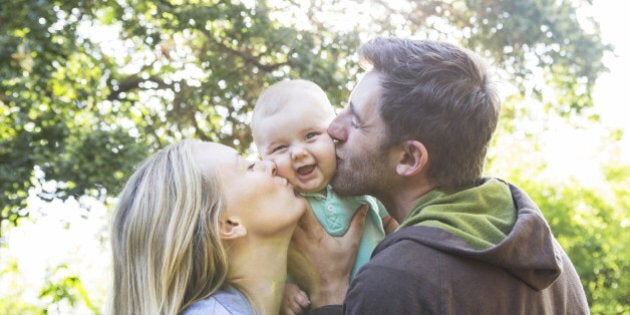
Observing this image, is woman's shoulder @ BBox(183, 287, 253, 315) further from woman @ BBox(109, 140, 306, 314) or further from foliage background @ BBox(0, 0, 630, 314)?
foliage background @ BBox(0, 0, 630, 314)

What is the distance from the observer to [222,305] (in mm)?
2529

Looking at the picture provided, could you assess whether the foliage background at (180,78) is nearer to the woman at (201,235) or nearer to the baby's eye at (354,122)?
the woman at (201,235)

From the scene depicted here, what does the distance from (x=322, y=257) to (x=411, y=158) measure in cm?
63

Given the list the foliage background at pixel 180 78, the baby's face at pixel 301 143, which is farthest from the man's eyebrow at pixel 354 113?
the foliage background at pixel 180 78

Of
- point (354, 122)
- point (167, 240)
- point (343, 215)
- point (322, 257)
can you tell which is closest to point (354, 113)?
point (354, 122)

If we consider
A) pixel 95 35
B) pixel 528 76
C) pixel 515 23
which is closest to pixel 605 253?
pixel 528 76

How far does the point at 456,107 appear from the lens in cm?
244

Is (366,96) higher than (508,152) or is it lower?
higher

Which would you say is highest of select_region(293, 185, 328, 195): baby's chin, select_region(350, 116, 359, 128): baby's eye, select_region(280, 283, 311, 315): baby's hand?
Answer: select_region(350, 116, 359, 128): baby's eye

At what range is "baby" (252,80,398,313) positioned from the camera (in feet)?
9.45

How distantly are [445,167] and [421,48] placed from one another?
1.22 feet

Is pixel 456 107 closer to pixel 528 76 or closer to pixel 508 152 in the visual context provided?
pixel 528 76

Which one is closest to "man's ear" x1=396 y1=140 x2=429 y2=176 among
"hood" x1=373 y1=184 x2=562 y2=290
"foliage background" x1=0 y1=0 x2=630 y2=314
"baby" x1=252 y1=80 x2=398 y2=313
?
"hood" x1=373 y1=184 x2=562 y2=290

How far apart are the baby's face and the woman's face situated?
0.18 meters
